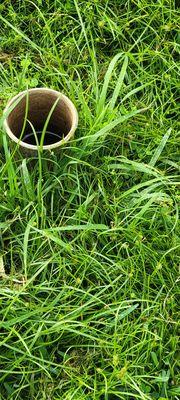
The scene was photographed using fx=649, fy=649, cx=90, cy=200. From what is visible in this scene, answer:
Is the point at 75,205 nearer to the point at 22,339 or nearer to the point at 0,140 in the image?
the point at 0,140

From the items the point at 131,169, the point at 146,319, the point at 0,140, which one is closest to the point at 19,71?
the point at 0,140

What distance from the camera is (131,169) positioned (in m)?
2.57

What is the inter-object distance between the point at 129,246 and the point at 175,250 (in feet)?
0.58

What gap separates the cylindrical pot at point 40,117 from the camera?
2373 millimetres

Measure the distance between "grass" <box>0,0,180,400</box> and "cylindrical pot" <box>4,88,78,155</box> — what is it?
6 cm

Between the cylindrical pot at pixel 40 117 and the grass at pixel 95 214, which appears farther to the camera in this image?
the cylindrical pot at pixel 40 117

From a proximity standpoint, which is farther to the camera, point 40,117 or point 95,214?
point 40,117

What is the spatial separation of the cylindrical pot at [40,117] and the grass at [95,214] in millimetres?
60

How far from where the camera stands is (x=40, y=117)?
262 centimetres

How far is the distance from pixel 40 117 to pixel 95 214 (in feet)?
1.53

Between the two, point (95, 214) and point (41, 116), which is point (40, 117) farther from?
point (95, 214)

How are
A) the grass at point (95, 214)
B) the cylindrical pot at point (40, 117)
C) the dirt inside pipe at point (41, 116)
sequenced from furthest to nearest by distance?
1. the dirt inside pipe at point (41, 116)
2. the cylindrical pot at point (40, 117)
3. the grass at point (95, 214)

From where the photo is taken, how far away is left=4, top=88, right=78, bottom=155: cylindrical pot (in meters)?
2.37

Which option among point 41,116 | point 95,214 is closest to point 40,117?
point 41,116
